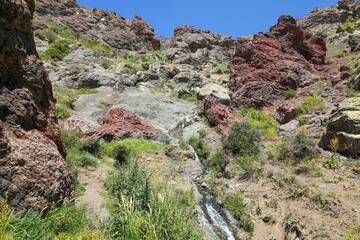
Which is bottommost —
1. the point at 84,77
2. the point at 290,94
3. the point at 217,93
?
the point at 217,93

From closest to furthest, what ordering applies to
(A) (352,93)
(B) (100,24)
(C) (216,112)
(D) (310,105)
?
(A) (352,93), (D) (310,105), (C) (216,112), (B) (100,24)

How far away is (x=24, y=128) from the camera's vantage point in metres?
3.72

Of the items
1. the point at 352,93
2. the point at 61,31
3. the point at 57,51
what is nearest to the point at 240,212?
the point at 352,93

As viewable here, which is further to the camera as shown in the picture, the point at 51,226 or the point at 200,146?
the point at 200,146

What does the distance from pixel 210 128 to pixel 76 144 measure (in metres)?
8.54

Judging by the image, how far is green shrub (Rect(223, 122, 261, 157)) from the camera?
1005 centimetres

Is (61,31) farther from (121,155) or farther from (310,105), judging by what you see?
(310,105)

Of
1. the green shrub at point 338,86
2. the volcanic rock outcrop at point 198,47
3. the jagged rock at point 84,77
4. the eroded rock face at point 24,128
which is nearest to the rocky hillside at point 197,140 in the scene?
the eroded rock face at point 24,128

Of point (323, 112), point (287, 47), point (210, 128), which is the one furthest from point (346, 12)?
point (210, 128)

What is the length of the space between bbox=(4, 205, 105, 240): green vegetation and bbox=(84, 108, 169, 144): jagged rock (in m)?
6.72

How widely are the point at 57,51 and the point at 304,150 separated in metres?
28.4

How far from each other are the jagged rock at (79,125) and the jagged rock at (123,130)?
0.50 metres

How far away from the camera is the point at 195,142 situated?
11844 millimetres

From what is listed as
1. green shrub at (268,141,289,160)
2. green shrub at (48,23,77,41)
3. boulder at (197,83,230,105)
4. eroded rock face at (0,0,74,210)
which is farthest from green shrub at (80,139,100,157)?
green shrub at (48,23,77,41)
